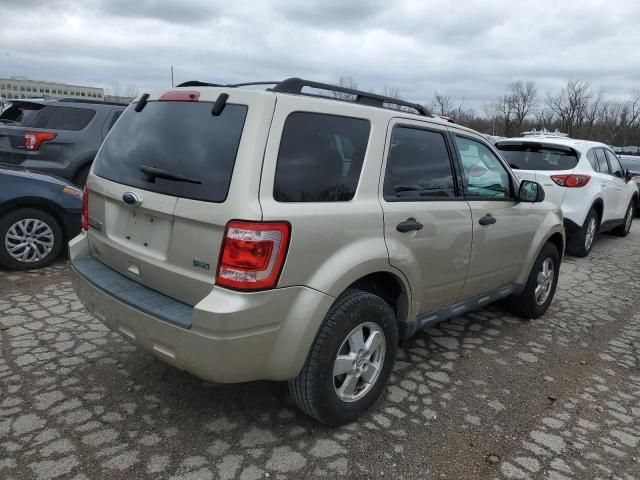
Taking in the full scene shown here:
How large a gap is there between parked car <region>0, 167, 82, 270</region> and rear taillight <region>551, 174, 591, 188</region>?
620 cm

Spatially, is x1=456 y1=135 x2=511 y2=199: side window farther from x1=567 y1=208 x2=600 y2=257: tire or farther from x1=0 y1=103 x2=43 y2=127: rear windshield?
x1=0 y1=103 x2=43 y2=127: rear windshield

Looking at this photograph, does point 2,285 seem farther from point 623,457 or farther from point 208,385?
point 623,457

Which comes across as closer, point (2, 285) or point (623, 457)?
point (623, 457)

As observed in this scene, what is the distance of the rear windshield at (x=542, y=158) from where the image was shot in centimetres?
723

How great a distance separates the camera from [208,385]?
321cm

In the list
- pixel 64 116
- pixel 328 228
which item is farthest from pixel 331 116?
pixel 64 116

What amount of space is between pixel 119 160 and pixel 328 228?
1358 millimetres

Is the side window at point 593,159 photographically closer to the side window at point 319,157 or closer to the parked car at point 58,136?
the side window at point 319,157

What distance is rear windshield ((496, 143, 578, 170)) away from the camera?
23.7 ft

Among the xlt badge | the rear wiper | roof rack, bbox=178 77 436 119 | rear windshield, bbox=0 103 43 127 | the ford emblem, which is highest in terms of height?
roof rack, bbox=178 77 436 119

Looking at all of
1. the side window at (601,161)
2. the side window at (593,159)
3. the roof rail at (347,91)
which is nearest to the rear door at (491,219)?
the roof rail at (347,91)

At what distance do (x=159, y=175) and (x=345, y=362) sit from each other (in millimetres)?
1386

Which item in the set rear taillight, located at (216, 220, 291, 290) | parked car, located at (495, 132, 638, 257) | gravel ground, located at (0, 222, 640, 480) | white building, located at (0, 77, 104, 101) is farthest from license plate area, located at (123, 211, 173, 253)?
white building, located at (0, 77, 104, 101)

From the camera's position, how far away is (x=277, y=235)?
90.0 inches
